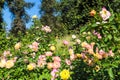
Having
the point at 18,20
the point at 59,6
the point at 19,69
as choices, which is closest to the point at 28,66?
the point at 19,69

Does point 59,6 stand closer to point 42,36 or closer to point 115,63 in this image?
point 42,36

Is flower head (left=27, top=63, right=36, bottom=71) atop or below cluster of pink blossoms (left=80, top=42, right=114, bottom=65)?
atop

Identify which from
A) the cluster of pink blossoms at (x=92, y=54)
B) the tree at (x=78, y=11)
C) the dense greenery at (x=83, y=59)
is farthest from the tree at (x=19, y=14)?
the cluster of pink blossoms at (x=92, y=54)

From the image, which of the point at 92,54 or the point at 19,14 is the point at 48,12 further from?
the point at 92,54

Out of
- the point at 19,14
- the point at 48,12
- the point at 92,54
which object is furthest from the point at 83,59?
the point at 48,12

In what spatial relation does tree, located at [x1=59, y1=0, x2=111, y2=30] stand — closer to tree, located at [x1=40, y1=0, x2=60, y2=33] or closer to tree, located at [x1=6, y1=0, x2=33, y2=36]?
tree, located at [x1=6, y1=0, x2=33, y2=36]

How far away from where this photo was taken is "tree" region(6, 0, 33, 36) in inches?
1666

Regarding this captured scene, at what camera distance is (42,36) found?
7.61m

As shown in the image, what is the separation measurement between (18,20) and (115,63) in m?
39.1

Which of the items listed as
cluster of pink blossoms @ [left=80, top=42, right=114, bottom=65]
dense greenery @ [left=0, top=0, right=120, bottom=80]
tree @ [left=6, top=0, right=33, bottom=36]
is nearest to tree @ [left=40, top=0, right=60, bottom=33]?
tree @ [left=6, top=0, right=33, bottom=36]

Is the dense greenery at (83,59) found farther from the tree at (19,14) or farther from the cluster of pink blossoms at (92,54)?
the tree at (19,14)

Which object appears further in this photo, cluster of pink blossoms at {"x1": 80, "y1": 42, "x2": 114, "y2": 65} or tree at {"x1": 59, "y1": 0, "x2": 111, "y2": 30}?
tree at {"x1": 59, "y1": 0, "x2": 111, "y2": 30}

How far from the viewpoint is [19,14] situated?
4338cm

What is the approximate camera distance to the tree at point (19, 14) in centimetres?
4231
